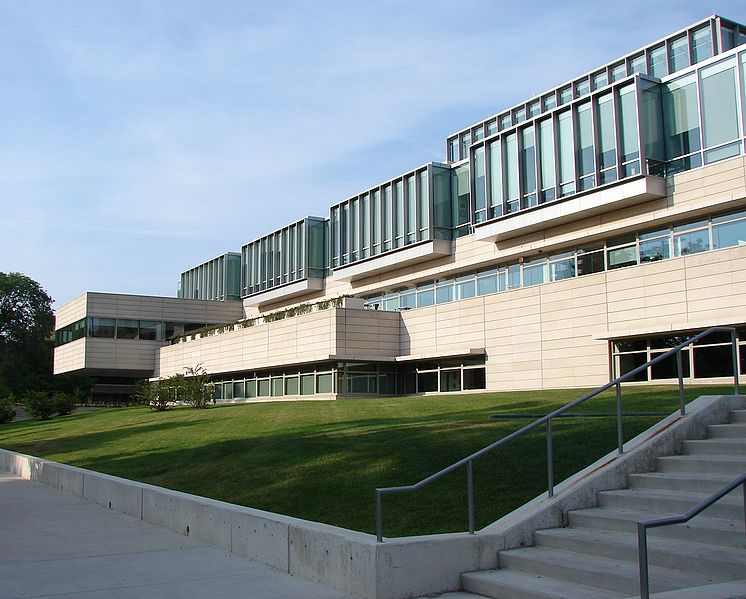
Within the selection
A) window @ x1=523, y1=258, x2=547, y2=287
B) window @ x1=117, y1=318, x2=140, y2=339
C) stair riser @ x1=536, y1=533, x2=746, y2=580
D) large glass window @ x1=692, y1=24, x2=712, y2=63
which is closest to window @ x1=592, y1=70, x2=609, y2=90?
large glass window @ x1=692, y1=24, x2=712, y2=63

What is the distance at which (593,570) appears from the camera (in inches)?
267

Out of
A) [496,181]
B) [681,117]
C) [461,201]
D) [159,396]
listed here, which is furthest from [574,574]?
[461,201]

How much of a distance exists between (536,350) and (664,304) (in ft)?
22.2

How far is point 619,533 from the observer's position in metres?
7.80

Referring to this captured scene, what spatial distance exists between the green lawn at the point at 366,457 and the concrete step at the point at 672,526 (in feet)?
3.71

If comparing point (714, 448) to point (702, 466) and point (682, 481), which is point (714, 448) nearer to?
point (702, 466)

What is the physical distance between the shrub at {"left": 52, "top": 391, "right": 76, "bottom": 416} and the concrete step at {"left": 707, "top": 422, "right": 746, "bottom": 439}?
4193 cm

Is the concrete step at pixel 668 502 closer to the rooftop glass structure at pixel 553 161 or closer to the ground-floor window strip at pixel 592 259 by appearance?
the ground-floor window strip at pixel 592 259

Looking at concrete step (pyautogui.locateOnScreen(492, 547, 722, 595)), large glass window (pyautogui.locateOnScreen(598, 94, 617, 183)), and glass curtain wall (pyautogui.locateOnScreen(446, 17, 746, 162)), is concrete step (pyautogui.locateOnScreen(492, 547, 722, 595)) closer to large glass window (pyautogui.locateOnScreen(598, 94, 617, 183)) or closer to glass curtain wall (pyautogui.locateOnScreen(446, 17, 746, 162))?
large glass window (pyautogui.locateOnScreen(598, 94, 617, 183))

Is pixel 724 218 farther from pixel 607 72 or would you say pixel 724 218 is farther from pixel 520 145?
pixel 607 72

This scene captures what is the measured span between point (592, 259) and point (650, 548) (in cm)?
3023

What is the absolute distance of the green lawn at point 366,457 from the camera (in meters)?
9.94

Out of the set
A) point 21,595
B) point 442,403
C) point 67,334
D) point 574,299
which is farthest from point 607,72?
point 21,595

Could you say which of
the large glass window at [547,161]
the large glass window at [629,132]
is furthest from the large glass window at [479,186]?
the large glass window at [629,132]
